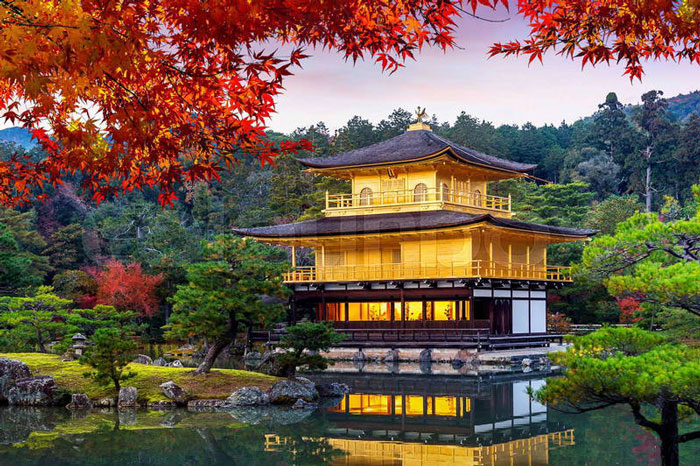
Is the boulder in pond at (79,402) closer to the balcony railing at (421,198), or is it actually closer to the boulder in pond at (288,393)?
the boulder in pond at (288,393)

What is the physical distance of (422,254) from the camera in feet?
105

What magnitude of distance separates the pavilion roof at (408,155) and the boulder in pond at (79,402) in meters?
16.7

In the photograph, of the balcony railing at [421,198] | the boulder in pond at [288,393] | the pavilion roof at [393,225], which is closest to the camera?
the boulder in pond at [288,393]

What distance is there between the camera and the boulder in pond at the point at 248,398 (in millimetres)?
16984

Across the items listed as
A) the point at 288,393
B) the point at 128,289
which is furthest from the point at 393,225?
the point at 288,393

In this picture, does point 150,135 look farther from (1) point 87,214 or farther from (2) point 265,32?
(1) point 87,214

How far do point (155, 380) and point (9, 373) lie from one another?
3174 millimetres

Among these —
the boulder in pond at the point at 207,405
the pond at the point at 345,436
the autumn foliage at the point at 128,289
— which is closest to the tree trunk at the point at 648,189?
the autumn foliage at the point at 128,289

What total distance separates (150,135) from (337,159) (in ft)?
97.8

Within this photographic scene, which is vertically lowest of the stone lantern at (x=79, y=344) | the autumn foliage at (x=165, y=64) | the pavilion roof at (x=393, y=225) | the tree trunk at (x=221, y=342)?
the stone lantern at (x=79, y=344)

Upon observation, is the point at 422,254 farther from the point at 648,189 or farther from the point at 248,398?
the point at 648,189

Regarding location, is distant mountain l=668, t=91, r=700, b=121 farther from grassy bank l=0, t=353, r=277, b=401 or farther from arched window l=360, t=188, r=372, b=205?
grassy bank l=0, t=353, r=277, b=401

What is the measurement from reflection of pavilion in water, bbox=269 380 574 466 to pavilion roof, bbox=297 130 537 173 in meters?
14.9

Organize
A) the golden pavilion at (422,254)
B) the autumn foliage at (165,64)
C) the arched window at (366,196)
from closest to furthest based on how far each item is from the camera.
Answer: the autumn foliage at (165,64), the golden pavilion at (422,254), the arched window at (366,196)
